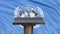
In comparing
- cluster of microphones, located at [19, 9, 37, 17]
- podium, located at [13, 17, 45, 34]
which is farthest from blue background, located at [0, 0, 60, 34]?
podium, located at [13, 17, 45, 34]

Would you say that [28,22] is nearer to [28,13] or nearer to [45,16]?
[28,13]

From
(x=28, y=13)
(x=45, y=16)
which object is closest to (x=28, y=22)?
(x=28, y=13)

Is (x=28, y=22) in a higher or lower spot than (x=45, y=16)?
lower

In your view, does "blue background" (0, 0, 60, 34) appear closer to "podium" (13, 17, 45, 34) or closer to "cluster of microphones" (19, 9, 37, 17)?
"cluster of microphones" (19, 9, 37, 17)

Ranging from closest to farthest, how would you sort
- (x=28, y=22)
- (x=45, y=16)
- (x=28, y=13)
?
1. (x=28, y=22)
2. (x=28, y=13)
3. (x=45, y=16)

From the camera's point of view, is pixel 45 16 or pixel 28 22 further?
pixel 45 16

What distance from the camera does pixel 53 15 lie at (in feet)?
4.52

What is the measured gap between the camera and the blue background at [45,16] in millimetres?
1367

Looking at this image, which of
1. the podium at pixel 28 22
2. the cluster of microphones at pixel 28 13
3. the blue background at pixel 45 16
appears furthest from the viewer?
the blue background at pixel 45 16

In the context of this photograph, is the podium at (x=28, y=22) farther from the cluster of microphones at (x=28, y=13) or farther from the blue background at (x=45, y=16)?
the blue background at (x=45, y=16)

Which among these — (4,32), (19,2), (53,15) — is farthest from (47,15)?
(4,32)

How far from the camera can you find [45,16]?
138cm

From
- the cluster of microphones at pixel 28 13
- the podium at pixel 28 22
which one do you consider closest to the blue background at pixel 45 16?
the cluster of microphones at pixel 28 13

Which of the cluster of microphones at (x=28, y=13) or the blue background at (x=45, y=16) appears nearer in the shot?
the cluster of microphones at (x=28, y=13)
